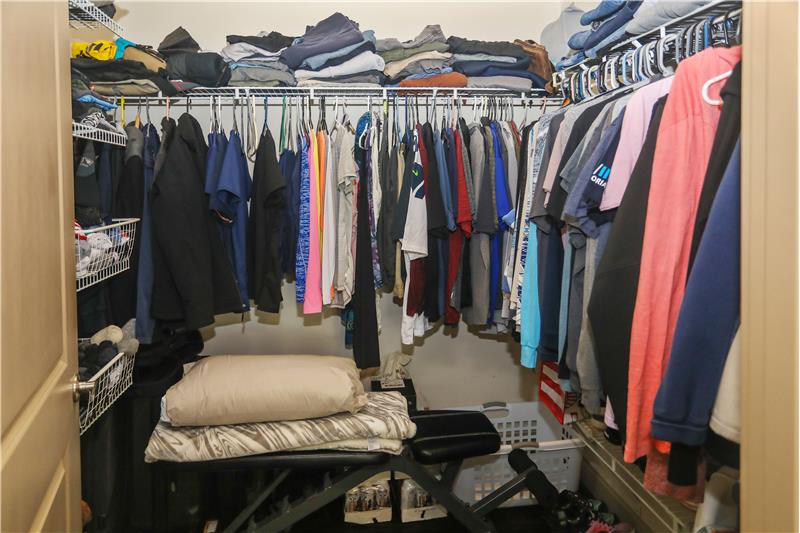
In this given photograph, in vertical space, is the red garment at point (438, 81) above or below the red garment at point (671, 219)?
above

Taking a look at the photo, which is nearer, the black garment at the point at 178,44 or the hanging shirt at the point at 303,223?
the hanging shirt at the point at 303,223

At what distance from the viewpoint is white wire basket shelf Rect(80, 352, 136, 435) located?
5.13ft

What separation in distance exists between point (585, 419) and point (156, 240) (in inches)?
71.8

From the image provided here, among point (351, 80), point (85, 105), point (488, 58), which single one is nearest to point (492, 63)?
point (488, 58)

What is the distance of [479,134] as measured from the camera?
230cm

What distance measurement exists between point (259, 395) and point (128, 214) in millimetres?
937

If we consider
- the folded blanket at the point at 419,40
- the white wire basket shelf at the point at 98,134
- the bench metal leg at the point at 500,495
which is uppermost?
the folded blanket at the point at 419,40

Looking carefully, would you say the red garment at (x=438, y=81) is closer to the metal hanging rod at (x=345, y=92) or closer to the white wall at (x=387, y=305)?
the metal hanging rod at (x=345, y=92)

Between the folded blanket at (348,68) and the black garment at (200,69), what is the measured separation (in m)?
0.32

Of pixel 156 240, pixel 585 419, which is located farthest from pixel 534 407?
pixel 156 240

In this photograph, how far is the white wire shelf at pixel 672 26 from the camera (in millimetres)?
1337

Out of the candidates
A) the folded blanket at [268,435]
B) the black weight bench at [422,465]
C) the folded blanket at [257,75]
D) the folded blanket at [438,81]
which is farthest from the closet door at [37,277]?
the folded blanket at [438,81]

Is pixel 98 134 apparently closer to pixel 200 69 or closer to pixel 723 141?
pixel 200 69

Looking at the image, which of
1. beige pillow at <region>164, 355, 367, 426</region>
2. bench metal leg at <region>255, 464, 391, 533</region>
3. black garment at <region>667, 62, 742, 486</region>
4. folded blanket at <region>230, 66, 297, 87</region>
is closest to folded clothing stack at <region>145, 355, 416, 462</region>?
beige pillow at <region>164, 355, 367, 426</region>
